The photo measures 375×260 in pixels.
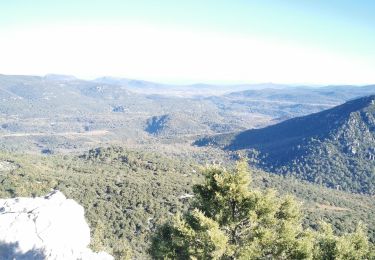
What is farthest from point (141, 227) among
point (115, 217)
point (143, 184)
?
point (143, 184)

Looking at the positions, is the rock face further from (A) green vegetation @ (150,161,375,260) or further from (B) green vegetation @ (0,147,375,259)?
(B) green vegetation @ (0,147,375,259)

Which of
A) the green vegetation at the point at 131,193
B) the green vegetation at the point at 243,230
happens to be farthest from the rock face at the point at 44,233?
the green vegetation at the point at 131,193

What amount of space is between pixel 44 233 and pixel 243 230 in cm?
1321

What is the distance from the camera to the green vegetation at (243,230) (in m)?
27.9

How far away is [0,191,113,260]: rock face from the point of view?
28.2m

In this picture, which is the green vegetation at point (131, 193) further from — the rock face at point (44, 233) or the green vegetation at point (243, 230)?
the green vegetation at point (243, 230)

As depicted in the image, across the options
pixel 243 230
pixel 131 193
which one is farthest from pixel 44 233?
pixel 131 193

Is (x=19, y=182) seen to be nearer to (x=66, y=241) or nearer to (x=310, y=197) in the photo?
(x=66, y=241)

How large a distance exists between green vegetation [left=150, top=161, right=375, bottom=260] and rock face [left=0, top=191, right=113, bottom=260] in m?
5.50

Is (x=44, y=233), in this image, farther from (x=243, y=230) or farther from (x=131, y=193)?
(x=131, y=193)

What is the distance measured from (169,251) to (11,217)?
11087mm

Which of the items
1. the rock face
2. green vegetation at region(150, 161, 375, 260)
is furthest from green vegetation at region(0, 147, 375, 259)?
green vegetation at region(150, 161, 375, 260)

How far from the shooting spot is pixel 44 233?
29.3m

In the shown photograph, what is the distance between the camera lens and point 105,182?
133750 millimetres
